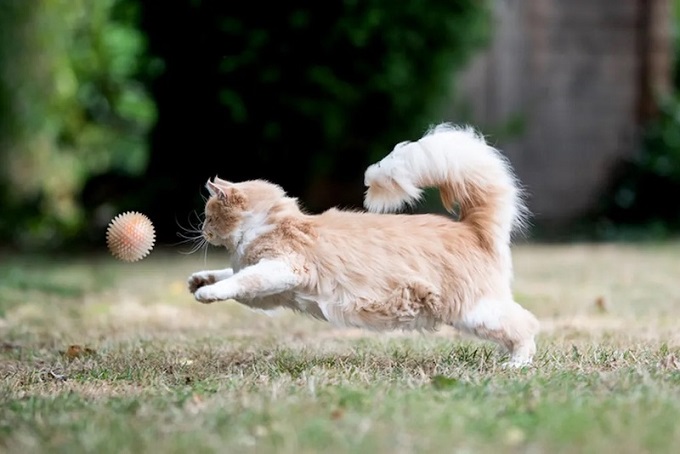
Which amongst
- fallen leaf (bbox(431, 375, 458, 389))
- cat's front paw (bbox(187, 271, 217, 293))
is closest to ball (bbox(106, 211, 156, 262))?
cat's front paw (bbox(187, 271, 217, 293))

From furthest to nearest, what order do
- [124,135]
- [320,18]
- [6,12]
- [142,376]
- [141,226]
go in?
[124,135] → [6,12] → [320,18] → [141,226] → [142,376]

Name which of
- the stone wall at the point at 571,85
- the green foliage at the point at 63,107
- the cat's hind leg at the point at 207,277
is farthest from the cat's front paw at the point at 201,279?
the stone wall at the point at 571,85

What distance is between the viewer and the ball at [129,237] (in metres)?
4.03

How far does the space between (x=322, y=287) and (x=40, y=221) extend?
8.15 meters

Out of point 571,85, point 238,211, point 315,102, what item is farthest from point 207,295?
point 571,85

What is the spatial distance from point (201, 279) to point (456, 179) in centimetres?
107

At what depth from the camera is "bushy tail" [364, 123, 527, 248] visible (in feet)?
12.0

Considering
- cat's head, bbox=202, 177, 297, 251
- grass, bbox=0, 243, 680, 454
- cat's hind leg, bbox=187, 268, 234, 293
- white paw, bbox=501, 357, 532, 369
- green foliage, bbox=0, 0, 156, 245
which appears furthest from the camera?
green foliage, bbox=0, 0, 156, 245

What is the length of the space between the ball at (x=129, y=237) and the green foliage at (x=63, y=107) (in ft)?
19.3

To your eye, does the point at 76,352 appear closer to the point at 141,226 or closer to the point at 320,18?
the point at 141,226

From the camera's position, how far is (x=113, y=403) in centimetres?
300

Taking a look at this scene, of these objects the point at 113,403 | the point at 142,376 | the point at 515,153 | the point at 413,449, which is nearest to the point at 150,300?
the point at 142,376

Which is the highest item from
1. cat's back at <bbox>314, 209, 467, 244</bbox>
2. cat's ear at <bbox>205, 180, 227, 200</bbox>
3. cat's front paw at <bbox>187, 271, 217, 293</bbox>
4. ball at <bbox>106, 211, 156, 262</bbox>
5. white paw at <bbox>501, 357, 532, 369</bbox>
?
cat's ear at <bbox>205, 180, 227, 200</bbox>

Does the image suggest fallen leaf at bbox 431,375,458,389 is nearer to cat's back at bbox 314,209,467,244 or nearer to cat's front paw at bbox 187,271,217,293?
cat's back at bbox 314,209,467,244
